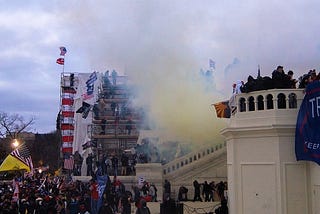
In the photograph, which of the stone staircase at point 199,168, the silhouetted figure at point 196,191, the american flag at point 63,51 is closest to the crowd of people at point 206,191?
the silhouetted figure at point 196,191

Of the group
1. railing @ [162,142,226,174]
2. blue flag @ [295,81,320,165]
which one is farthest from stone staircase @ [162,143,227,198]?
blue flag @ [295,81,320,165]

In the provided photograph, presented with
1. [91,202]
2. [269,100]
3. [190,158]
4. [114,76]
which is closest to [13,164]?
[91,202]

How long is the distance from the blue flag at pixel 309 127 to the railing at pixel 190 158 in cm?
1066

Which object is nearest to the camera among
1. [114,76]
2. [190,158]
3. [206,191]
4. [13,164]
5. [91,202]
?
[91,202]

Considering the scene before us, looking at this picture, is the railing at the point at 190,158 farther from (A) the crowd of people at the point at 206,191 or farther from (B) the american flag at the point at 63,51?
(B) the american flag at the point at 63,51

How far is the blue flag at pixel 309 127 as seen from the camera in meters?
12.5

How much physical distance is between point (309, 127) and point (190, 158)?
40.8ft

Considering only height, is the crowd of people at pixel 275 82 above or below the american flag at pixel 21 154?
above

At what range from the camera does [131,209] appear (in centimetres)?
2208

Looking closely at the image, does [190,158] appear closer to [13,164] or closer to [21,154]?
[21,154]

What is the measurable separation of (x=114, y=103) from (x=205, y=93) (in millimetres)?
12362

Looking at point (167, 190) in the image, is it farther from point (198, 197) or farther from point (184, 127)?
point (184, 127)

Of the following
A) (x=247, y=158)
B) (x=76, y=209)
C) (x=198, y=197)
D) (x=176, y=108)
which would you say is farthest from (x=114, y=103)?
(x=247, y=158)

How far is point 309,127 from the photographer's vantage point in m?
12.8
